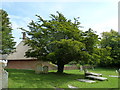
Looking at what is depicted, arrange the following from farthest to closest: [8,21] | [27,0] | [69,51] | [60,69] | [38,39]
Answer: [8,21]
[60,69]
[38,39]
[27,0]
[69,51]

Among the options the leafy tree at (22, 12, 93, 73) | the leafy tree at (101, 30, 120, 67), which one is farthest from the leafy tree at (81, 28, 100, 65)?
the leafy tree at (101, 30, 120, 67)

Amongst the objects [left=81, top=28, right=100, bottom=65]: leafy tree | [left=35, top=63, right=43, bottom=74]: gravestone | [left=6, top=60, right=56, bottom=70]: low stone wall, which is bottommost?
[left=6, top=60, right=56, bottom=70]: low stone wall

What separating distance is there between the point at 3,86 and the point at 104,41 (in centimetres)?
2870

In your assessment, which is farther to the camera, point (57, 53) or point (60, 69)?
point (60, 69)

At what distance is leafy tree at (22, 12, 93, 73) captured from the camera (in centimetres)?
1170

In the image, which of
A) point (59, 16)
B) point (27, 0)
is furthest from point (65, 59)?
point (27, 0)

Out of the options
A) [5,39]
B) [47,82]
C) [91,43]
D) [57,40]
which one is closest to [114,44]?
[91,43]

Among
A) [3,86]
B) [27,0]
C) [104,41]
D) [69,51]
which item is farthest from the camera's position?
[104,41]

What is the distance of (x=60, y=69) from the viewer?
49.0 feet

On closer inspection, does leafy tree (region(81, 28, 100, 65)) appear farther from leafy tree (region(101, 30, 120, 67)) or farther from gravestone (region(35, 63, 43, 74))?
leafy tree (region(101, 30, 120, 67))

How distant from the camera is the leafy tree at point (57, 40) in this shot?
11.7 metres

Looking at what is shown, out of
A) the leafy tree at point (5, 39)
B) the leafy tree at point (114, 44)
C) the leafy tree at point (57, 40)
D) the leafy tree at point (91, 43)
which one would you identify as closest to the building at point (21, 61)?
the leafy tree at point (5, 39)

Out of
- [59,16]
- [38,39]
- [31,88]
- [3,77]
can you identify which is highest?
[59,16]

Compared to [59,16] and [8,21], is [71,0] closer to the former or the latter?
[59,16]
